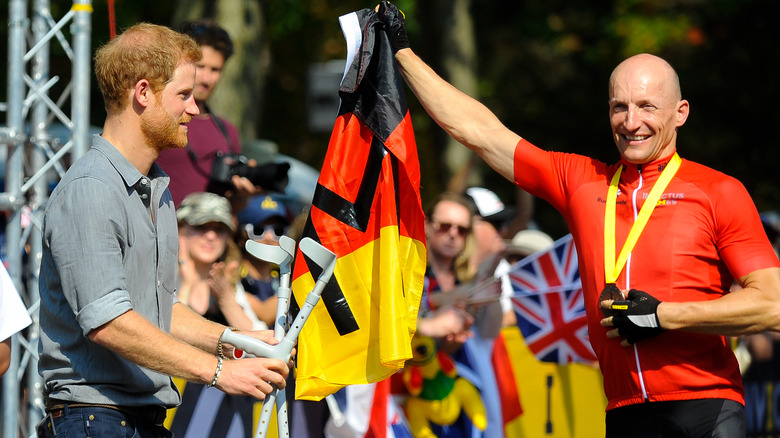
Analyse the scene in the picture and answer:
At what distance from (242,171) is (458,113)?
1930 millimetres

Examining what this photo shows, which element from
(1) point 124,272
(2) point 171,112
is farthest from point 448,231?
(1) point 124,272

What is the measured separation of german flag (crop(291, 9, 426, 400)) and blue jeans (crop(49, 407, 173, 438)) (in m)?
0.96

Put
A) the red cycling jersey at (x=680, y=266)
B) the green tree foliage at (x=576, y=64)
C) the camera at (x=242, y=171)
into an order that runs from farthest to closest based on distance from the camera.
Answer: the green tree foliage at (x=576, y=64)
the camera at (x=242, y=171)
the red cycling jersey at (x=680, y=266)

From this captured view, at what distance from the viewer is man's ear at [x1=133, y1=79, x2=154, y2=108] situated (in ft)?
12.0

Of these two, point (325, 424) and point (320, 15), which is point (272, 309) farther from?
point (320, 15)

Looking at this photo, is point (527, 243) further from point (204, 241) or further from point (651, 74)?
point (651, 74)

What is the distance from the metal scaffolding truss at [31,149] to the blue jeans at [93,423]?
2.28 metres

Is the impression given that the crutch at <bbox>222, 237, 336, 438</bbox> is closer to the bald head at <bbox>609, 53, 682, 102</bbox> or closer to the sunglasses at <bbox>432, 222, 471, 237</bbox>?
the bald head at <bbox>609, 53, 682, 102</bbox>

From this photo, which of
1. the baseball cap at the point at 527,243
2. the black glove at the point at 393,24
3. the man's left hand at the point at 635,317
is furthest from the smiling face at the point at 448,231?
the man's left hand at the point at 635,317

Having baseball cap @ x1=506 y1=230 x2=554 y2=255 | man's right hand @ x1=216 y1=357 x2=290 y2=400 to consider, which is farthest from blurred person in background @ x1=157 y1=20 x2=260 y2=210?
baseball cap @ x1=506 y1=230 x2=554 y2=255

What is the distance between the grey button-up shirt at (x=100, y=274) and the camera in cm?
342

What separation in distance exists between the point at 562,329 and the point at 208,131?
2.65 m

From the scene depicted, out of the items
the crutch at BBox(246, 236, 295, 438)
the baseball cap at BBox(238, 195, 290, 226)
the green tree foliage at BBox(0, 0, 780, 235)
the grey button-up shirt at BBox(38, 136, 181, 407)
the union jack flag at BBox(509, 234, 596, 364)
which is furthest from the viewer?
the green tree foliage at BBox(0, 0, 780, 235)

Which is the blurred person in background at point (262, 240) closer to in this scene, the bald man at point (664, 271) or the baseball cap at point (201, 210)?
the baseball cap at point (201, 210)
